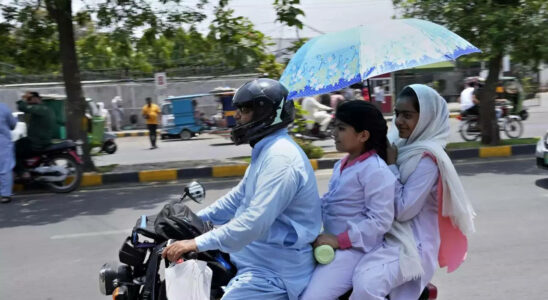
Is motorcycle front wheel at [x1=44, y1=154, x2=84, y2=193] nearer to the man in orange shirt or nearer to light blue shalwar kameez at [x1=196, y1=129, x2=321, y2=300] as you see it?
light blue shalwar kameez at [x1=196, y1=129, x2=321, y2=300]

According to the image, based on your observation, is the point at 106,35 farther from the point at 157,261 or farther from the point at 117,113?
the point at 117,113

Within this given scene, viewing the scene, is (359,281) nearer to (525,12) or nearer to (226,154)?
(525,12)

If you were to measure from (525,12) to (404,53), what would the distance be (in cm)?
861

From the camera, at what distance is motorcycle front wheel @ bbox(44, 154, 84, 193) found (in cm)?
850

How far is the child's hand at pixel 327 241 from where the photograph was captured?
2.23 m

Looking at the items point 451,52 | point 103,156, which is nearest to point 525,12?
point 451,52

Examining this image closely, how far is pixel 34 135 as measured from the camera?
27.7ft

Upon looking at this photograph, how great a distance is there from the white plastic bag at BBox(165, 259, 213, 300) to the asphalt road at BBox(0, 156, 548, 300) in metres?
2.32

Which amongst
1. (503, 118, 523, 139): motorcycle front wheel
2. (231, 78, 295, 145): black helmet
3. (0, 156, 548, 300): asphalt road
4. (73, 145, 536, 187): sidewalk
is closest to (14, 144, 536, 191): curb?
(73, 145, 536, 187): sidewalk

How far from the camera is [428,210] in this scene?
2.37 meters

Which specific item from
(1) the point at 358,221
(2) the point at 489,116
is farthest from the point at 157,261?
(2) the point at 489,116

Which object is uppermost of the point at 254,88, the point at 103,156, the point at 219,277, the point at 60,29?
the point at 60,29

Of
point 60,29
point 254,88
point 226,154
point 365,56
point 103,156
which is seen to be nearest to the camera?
point 254,88

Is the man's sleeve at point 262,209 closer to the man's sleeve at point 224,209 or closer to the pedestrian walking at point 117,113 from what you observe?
the man's sleeve at point 224,209
